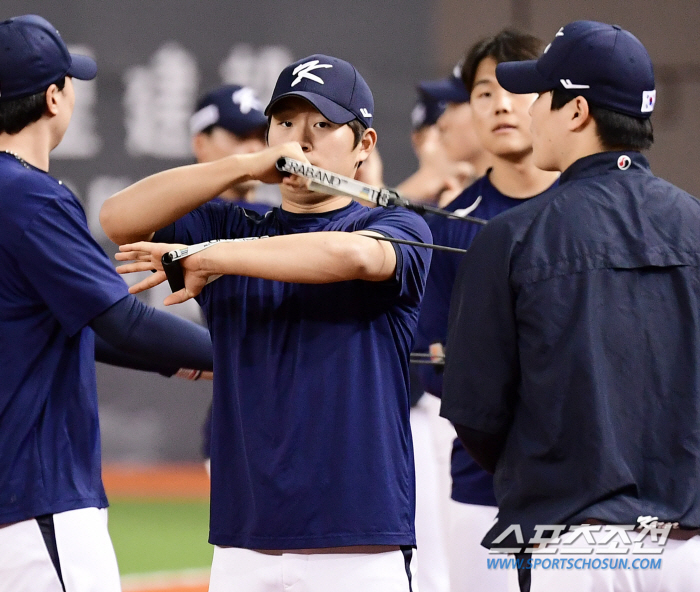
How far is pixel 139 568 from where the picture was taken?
6.30 m

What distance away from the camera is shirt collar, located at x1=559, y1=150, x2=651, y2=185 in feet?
7.73

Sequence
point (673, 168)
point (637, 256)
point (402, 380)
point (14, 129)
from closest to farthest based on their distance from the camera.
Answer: point (637, 256)
point (402, 380)
point (14, 129)
point (673, 168)

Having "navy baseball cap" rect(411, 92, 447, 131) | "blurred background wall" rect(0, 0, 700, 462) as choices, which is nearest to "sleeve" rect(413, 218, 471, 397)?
"navy baseball cap" rect(411, 92, 447, 131)

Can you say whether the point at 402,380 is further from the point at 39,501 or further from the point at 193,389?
the point at 193,389

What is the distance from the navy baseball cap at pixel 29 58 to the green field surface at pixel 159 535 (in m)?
3.93

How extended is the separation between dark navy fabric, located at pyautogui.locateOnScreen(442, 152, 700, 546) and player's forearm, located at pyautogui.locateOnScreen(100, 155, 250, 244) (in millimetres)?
647

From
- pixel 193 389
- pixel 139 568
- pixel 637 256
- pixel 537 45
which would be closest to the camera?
pixel 637 256

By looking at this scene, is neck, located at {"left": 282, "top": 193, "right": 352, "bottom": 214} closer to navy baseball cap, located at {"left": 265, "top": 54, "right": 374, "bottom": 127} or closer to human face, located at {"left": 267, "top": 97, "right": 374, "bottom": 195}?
human face, located at {"left": 267, "top": 97, "right": 374, "bottom": 195}

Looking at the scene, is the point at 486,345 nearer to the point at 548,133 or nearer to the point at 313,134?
the point at 548,133

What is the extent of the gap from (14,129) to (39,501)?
1.07m

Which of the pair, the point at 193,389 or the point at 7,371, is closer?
the point at 7,371

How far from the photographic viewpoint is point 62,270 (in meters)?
2.77

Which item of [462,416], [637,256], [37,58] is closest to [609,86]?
[637,256]

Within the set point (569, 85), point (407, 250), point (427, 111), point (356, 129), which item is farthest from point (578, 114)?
point (427, 111)
